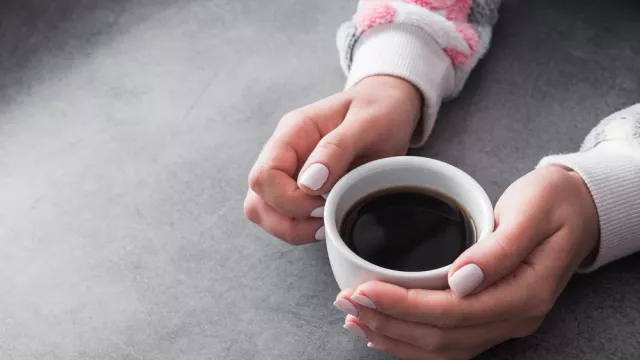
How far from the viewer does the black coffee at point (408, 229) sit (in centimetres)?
49

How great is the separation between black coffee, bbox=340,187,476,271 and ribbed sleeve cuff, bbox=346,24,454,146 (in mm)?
152

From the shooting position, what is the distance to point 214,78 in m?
0.77

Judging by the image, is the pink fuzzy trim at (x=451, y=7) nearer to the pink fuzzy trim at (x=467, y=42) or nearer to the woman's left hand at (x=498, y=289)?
the pink fuzzy trim at (x=467, y=42)

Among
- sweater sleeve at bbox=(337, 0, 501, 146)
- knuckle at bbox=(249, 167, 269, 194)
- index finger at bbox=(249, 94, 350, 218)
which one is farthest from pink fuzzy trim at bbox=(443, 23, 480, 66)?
knuckle at bbox=(249, 167, 269, 194)

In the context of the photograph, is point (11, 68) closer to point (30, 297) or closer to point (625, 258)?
point (30, 297)

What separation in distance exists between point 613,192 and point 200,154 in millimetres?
387

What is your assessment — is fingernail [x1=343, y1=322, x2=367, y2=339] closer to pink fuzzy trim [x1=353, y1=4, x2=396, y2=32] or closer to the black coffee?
the black coffee

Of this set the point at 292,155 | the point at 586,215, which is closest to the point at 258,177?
the point at 292,155

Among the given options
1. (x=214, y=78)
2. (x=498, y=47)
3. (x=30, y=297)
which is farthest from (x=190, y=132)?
(x=498, y=47)

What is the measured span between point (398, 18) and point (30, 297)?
43 cm

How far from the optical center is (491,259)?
46cm

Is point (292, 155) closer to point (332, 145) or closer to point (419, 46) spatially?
point (332, 145)

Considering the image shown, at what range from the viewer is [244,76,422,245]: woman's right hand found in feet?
1.73

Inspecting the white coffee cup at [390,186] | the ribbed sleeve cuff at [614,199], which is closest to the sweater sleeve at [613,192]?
the ribbed sleeve cuff at [614,199]
